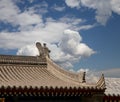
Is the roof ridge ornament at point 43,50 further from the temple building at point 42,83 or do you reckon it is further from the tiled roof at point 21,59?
the tiled roof at point 21,59

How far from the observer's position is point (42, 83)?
49.8ft

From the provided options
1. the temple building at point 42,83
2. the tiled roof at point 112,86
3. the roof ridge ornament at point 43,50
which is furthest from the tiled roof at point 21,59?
the tiled roof at point 112,86

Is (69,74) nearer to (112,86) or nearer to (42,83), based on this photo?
(42,83)

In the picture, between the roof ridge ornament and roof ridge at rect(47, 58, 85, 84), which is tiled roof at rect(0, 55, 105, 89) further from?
the roof ridge ornament

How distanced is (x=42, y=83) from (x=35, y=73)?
10.4 ft

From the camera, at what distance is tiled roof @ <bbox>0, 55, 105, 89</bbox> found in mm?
15603

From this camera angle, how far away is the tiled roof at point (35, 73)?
51.2ft

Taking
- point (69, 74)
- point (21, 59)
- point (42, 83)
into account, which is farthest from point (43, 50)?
point (42, 83)

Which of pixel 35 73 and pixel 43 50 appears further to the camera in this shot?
pixel 43 50

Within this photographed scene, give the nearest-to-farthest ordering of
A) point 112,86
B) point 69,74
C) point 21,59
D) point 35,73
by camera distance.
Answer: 1. point 112,86
2. point 69,74
3. point 35,73
4. point 21,59

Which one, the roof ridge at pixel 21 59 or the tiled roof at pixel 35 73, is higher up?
the roof ridge at pixel 21 59

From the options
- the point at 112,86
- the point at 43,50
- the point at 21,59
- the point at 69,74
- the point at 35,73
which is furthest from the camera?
the point at 43,50

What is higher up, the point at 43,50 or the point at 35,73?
the point at 43,50

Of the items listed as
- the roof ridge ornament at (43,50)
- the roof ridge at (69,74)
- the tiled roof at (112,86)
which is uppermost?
the roof ridge ornament at (43,50)
